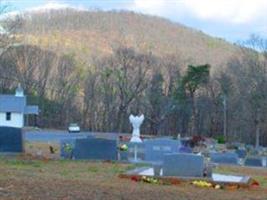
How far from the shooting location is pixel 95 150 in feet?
77.6

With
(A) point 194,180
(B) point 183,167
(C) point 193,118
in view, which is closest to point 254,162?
(B) point 183,167

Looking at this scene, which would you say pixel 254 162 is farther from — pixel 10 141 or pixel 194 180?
pixel 194 180

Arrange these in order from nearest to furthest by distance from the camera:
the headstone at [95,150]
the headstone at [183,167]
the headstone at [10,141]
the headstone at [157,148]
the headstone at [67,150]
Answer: the headstone at [183,167] < the headstone at [95,150] < the headstone at [10,141] < the headstone at [67,150] < the headstone at [157,148]

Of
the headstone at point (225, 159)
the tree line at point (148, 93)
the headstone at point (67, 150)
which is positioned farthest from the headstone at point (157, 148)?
the tree line at point (148, 93)

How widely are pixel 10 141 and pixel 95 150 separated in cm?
323

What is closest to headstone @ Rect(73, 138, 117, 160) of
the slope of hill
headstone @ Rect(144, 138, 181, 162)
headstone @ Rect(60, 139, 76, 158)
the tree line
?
headstone @ Rect(60, 139, 76, 158)

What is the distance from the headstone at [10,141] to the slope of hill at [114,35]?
228ft

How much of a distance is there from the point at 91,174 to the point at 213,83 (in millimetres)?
60617

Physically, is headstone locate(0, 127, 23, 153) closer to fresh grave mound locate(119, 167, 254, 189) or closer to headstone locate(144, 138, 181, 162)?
headstone locate(144, 138, 181, 162)

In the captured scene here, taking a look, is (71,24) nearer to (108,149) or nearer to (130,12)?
(130,12)

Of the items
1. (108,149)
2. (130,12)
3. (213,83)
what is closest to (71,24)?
(130,12)

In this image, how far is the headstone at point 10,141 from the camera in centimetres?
2439

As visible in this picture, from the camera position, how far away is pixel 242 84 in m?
68.1

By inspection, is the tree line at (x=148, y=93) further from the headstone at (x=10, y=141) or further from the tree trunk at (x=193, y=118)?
the headstone at (x=10, y=141)
